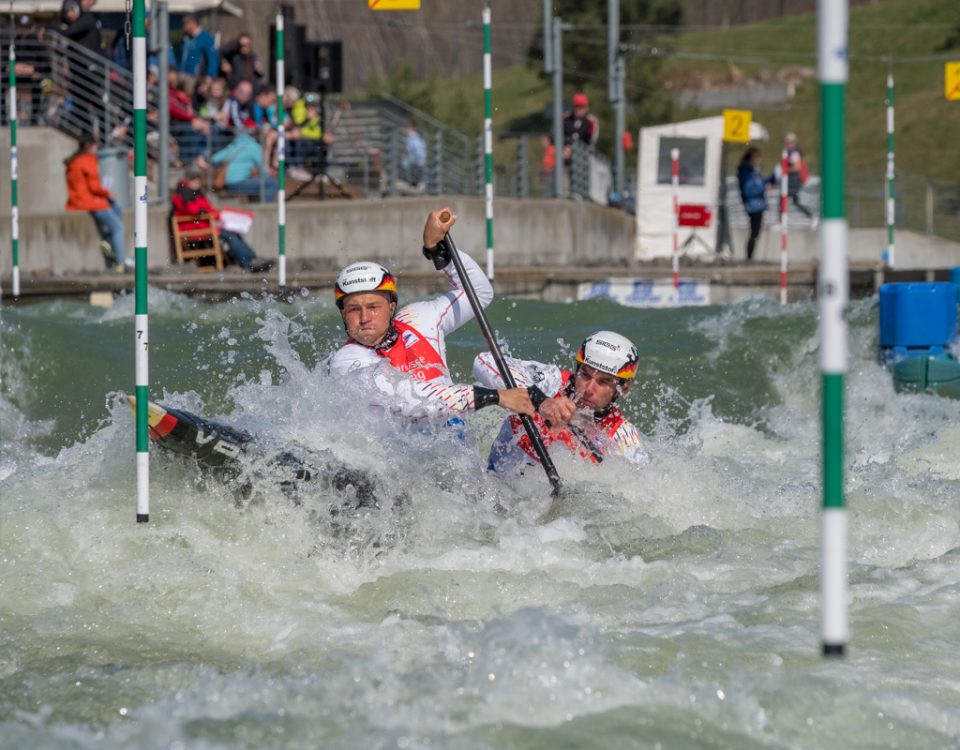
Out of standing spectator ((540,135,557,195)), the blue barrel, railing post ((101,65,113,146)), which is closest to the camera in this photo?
the blue barrel

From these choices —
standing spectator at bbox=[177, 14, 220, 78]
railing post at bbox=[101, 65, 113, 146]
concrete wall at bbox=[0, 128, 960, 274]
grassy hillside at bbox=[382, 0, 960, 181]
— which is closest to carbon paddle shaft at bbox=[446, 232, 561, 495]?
concrete wall at bbox=[0, 128, 960, 274]

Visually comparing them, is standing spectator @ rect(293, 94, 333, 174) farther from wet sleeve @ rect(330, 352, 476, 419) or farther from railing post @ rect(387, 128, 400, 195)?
wet sleeve @ rect(330, 352, 476, 419)

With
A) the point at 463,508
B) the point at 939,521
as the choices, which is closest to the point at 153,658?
the point at 463,508

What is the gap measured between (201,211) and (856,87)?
40758 mm

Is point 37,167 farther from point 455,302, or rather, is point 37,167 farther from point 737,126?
point 455,302

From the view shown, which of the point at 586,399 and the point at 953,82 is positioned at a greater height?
the point at 953,82

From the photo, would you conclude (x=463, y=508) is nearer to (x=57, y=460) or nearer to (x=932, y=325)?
(x=57, y=460)

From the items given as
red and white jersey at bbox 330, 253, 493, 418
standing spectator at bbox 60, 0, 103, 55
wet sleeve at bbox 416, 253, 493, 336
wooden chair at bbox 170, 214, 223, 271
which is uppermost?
standing spectator at bbox 60, 0, 103, 55

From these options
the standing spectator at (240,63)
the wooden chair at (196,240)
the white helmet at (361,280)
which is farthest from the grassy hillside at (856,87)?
the white helmet at (361,280)

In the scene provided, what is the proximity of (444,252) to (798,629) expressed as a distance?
2.79m

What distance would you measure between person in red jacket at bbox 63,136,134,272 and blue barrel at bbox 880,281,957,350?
8727mm

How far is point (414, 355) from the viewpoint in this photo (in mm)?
7098

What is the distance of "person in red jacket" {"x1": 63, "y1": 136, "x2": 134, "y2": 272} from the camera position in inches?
648

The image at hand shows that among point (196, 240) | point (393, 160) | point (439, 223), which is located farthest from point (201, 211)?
point (439, 223)
